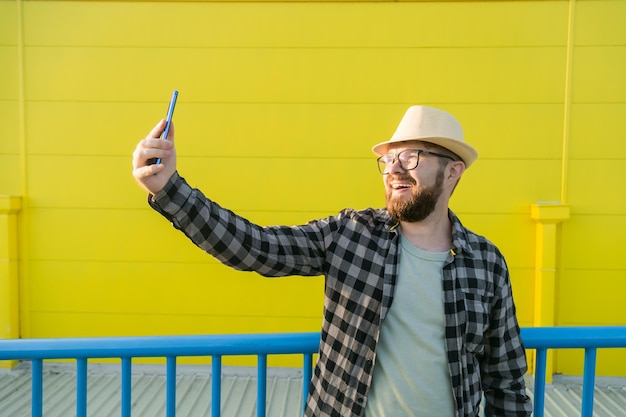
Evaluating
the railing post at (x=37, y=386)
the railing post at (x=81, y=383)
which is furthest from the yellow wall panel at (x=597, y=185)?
the railing post at (x=37, y=386)

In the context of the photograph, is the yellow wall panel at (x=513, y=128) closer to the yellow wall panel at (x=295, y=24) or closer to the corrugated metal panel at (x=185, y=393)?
the yellow wall panel at (x=295, y=24)

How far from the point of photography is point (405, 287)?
1203 mm

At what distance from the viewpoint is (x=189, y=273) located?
3400 mm

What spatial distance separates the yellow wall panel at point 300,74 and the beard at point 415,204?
2178 mm

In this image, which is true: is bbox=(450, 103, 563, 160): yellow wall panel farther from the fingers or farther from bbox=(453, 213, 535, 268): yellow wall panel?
the fingers

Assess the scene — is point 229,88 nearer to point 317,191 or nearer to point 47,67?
point 317,191

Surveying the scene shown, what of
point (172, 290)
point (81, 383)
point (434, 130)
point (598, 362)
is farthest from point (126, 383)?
point (598, 362)

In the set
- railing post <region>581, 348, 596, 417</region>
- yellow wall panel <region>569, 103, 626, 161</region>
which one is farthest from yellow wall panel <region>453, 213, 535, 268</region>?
railing post <region>581, 348, 596, 417</region>

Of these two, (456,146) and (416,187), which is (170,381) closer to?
(416,187)

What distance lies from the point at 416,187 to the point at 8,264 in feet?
10.9

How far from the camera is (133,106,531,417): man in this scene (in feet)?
3.84

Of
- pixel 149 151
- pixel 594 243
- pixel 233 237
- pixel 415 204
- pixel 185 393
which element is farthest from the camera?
pixel 594 243

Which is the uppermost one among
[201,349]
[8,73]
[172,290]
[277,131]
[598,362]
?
[8,73]

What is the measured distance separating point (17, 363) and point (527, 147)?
4.20 metres
